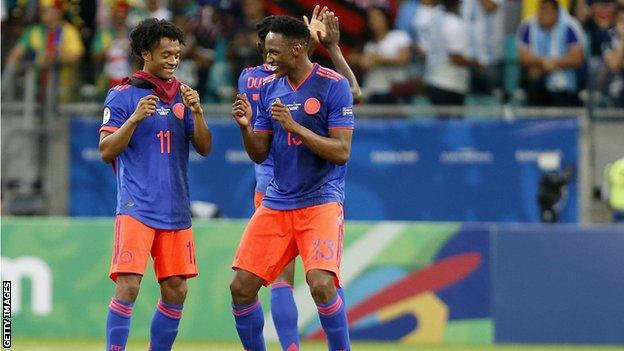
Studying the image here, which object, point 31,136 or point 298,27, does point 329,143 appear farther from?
point 31,136

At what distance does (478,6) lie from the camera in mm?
16234

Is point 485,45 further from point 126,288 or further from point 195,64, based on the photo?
point 126,288

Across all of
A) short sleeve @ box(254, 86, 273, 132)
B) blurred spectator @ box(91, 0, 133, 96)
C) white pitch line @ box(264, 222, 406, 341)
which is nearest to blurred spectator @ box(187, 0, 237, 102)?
blurred spectator @ box(91, 0, 133, 96)

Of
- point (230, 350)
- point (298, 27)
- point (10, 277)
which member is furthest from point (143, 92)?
Answer: point (10, 277)

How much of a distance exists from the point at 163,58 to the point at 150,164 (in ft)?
2.33

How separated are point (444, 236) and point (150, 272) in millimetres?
2822

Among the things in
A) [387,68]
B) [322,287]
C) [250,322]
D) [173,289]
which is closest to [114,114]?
[173,289]

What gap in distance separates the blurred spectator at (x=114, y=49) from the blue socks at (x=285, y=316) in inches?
250

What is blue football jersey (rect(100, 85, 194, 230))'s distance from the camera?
981cm

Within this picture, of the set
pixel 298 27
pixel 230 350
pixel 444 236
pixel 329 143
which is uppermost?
pixel 298 27

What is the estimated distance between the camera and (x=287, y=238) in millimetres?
10023

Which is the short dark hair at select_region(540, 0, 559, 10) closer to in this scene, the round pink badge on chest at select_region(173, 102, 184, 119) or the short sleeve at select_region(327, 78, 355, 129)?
the short sleeve at select_region(327, 78, 355, 129)

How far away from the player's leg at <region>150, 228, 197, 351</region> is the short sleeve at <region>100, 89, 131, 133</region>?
0.78 m

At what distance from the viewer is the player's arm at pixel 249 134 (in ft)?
31.2
